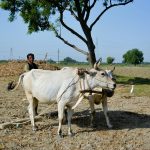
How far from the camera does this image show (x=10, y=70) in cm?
3600

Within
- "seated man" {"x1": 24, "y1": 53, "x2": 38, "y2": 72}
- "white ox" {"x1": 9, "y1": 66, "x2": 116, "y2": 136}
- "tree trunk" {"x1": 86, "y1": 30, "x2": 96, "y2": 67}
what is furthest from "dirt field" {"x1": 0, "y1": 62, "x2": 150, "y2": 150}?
"tree trunk" {"x1": 86, "y1": 30, "x2": 96, "y2": 67}

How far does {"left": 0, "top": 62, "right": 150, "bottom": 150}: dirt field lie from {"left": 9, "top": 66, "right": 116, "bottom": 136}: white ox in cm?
48

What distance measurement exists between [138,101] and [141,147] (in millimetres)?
8184

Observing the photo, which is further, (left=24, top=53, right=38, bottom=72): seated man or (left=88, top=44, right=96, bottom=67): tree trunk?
(left=88, top=44, right=96, bottom=67): tree trunk

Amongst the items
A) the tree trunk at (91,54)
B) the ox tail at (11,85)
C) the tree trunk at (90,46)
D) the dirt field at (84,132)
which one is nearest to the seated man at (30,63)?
the ox tail at (11,85)

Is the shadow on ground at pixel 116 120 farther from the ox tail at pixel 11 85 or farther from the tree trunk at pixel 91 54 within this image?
the tree trunk at pixel 91 54

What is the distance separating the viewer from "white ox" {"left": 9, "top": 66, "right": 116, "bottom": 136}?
11.7m

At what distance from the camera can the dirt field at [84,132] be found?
35.5 feet

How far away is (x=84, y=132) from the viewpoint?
12102 mm

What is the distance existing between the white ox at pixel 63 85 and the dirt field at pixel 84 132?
1.56ft

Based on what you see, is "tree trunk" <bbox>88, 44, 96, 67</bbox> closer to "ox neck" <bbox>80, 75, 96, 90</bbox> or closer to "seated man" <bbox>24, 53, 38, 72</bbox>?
"seated man" <bbox>24, 53, 38, 72</bbox>

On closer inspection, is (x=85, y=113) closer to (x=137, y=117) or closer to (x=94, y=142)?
(x=137, y=117)

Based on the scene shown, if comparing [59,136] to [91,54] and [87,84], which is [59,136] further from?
[91,54]

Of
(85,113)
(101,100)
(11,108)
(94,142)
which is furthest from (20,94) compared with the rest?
(94,142)
